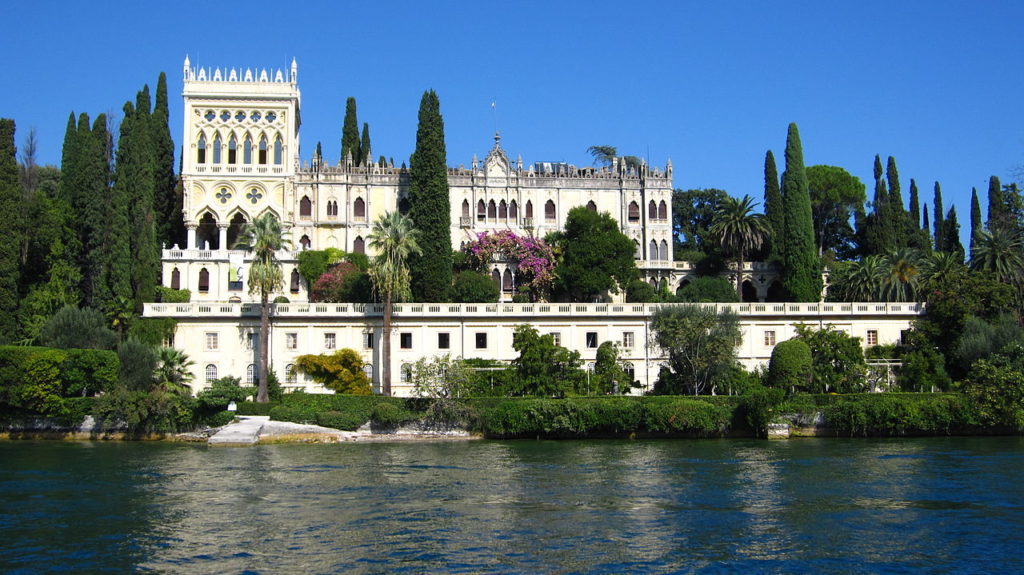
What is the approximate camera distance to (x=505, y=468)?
3834cm

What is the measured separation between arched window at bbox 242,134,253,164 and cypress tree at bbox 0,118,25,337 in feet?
59.5

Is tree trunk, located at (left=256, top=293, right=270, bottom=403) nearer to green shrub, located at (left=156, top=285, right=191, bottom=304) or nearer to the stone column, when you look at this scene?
green shrub, located at (left=156, top=285, right=191, bottom=304)

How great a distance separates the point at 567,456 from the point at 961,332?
84.8ft

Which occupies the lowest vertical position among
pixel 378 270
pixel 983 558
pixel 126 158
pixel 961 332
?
pixel 983 558

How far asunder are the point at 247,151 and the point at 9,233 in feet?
69.3

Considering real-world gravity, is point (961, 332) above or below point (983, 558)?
above

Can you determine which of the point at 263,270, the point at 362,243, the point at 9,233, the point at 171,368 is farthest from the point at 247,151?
the point at 171,368

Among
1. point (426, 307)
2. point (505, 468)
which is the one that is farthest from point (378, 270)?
point (505, 468)

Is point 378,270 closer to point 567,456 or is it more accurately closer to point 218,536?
point 567,456

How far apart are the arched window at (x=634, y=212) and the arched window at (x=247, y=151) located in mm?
27473

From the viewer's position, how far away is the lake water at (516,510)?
25.0m

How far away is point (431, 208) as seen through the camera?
63.2 metres

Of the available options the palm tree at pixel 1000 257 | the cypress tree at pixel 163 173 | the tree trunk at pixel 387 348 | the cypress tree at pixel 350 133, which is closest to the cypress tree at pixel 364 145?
the cypress tree at pixel 350 133

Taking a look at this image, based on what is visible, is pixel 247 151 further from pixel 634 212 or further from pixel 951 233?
pixel 951 233
